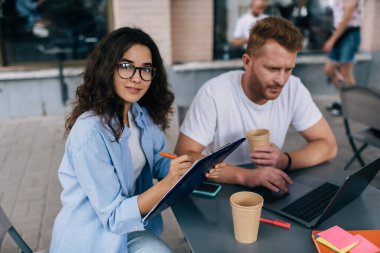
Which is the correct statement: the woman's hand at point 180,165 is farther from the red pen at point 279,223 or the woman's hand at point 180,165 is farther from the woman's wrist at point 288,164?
the woman's wrist at point 288,164

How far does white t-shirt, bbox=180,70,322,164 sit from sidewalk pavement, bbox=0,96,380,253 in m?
0.48

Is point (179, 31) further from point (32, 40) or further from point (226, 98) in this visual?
point (226, 98)

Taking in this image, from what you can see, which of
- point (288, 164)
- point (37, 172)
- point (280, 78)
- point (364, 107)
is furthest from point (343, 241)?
point (37, 172)

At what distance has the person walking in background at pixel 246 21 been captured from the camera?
6.08 metres

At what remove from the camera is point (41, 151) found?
458cm

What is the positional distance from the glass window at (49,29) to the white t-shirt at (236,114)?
4.29 m

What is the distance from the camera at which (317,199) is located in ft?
5.19

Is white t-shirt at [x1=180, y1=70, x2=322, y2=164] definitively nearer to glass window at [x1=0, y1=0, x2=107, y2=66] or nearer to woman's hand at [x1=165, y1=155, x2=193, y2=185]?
woman's hand at [x1=165, y1=155, x2=193, y2=185]

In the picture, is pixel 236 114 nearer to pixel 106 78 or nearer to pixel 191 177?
pixel 106 78

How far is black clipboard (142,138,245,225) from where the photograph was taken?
127cm

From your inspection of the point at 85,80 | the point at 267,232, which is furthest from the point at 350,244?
the point at 85,80

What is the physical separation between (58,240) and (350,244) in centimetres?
105

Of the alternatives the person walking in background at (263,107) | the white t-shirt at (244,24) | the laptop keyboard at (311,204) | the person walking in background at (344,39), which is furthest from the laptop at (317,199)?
the white t-shirt at (244,24)

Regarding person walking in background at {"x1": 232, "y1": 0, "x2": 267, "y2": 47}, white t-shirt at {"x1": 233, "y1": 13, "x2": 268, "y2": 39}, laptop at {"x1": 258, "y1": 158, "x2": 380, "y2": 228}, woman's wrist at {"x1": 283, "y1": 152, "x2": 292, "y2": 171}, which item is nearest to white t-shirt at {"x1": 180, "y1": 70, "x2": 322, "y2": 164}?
woman's wrist at {"x1": 283, "y1": 152, "x2": 292, "y2": 171}
